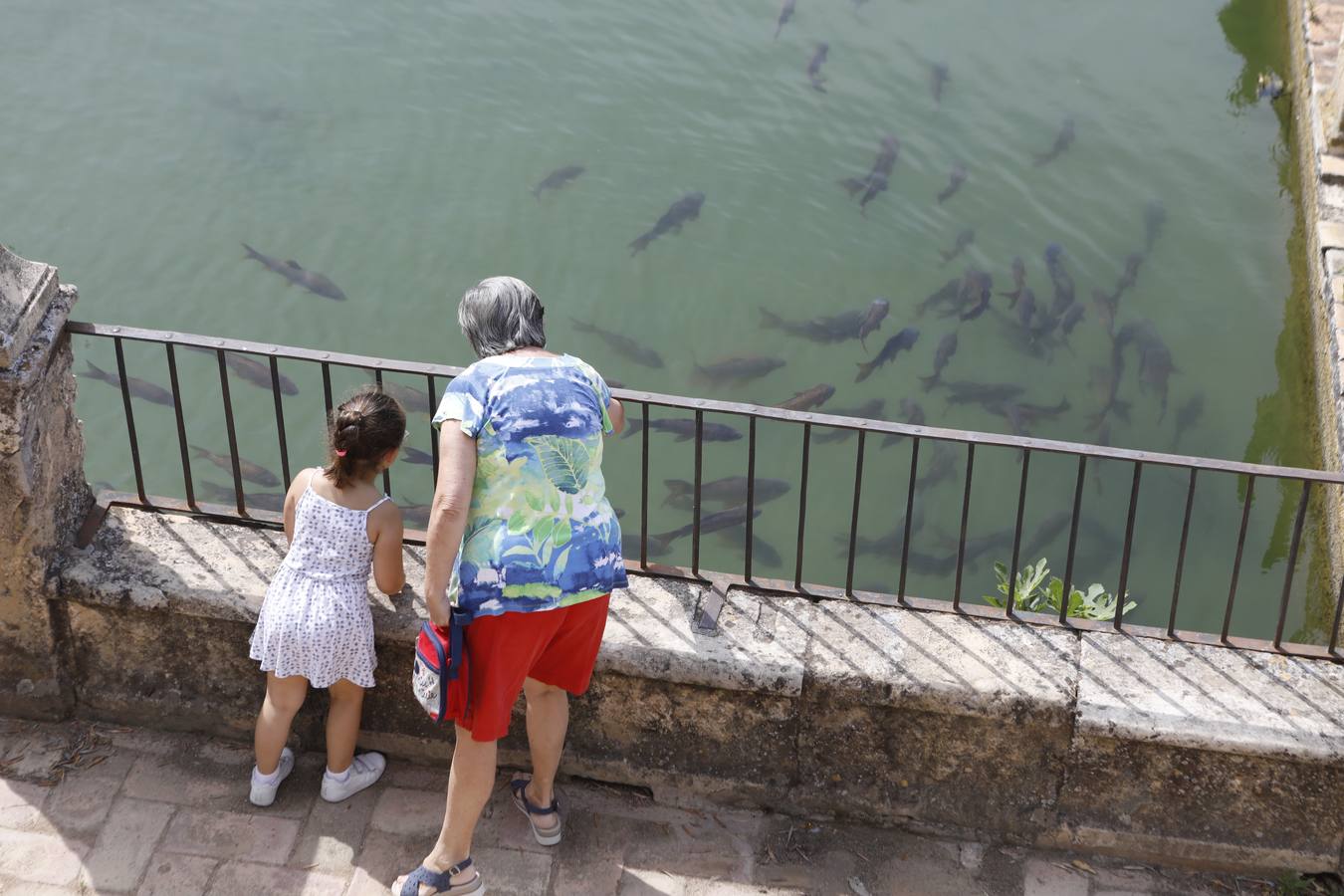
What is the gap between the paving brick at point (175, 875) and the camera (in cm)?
365

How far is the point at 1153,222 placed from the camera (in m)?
11.0

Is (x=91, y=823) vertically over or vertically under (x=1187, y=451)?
over

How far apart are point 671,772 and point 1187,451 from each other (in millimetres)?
5981

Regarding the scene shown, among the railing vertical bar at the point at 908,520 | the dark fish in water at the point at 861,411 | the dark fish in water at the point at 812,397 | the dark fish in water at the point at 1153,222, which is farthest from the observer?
the dark fish in water at the point at 1153,222

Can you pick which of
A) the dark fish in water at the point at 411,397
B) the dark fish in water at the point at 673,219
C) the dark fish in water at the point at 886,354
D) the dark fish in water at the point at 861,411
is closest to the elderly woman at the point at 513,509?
the dark fish in water at the point at 411,397

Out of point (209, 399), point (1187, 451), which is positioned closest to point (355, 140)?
point (209, 399)

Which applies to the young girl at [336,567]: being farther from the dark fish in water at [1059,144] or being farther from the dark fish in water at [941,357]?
the dark fish in water at [1059,144]

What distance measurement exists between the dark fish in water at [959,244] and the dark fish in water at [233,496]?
5.45 metres

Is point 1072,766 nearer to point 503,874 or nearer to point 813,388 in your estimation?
point 503,874

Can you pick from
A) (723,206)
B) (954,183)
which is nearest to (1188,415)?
(954,183)

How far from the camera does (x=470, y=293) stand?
3383 millimetres

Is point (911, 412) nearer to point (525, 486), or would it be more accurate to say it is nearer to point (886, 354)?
point (886, 354)

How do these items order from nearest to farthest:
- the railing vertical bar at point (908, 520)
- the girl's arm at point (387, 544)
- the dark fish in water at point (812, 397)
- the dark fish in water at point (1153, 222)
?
the girl's arm at point (387, 544) → the railing vertical bar at point (908, 520) → the dark fish in water at point (812, 397) → the dark fish in water at point (1153, 222)

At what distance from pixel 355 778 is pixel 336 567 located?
0.71 m
